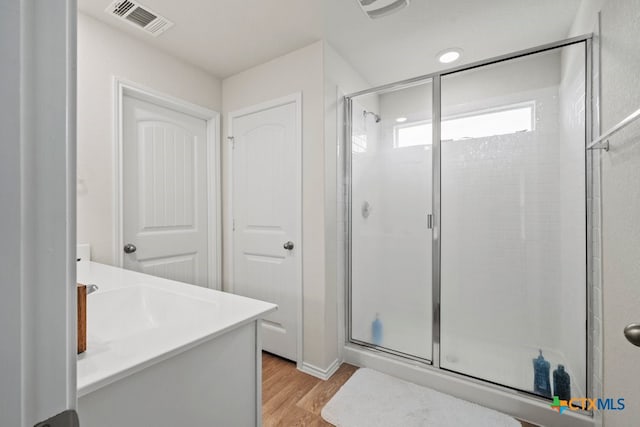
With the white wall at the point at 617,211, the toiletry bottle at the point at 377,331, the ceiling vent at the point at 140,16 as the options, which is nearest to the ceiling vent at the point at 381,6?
the white wall at the point at 617,211

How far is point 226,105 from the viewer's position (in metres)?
2.54

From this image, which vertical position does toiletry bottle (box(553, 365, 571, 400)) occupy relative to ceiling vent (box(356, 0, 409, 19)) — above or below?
below

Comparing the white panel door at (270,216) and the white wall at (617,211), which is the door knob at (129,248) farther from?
the white wall at (617,211)

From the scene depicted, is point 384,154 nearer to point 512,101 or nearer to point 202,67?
point 512,101

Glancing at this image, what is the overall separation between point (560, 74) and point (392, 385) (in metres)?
2.14

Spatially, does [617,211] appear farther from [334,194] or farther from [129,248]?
[129,248]

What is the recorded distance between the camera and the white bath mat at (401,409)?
1.53m

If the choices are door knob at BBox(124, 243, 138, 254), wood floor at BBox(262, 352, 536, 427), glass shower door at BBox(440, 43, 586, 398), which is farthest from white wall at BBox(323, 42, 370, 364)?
door knob at BBox(124, 243, 138, 254)

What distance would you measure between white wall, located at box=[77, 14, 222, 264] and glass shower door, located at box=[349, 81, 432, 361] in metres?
1.62

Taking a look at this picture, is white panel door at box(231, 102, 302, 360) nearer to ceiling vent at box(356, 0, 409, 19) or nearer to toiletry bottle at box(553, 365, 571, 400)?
ceiling vent at box(356, 0, 409, 19)

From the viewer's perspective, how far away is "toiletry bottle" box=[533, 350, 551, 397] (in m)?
1.60

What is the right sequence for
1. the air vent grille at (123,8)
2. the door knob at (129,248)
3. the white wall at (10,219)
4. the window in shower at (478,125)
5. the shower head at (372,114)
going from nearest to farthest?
1. the white wall at (10,219)
2. the air vent grille at (123,8)
3. the window in shower at (478,125)
4. the door knob at (129,248)
5. the shower head at (372,114)

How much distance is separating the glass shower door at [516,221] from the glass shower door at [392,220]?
156 millimetres

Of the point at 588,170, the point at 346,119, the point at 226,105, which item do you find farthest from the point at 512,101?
the point at 226,105
